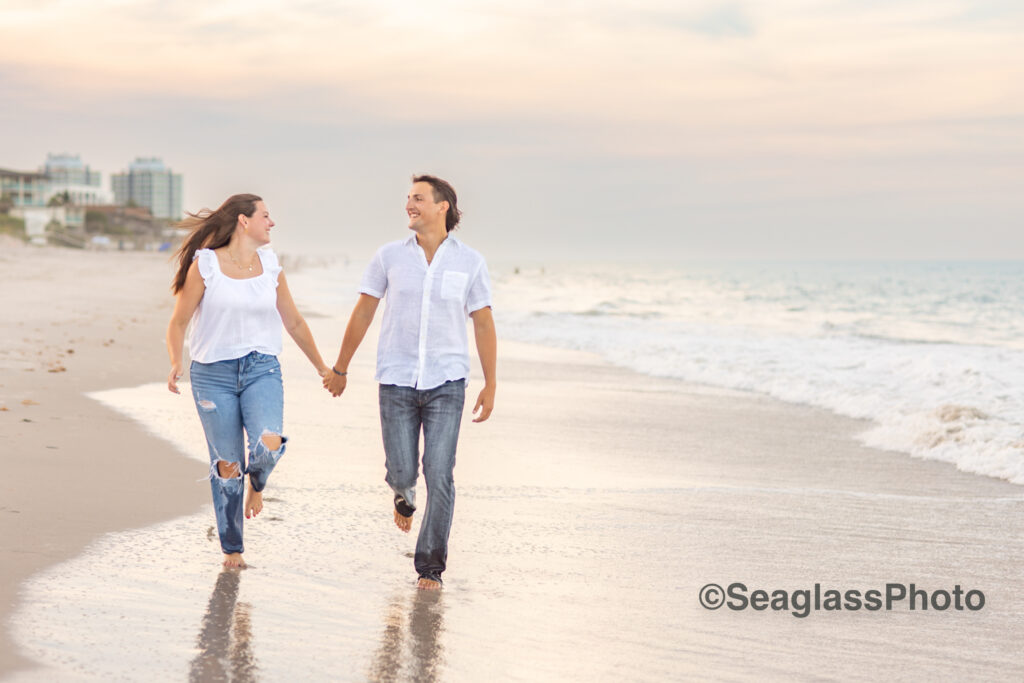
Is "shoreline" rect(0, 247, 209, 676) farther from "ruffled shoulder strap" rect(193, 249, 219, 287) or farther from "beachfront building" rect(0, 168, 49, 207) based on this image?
"beachfront building" rect(0, 168, 49, 207)

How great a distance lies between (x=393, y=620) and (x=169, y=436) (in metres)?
4.48

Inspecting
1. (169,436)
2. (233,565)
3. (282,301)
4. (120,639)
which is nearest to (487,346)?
(282,301)

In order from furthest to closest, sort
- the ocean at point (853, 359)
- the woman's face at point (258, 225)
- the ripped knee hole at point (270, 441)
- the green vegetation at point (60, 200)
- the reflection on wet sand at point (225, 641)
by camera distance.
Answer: the green vegetation at point (60, 200) < the ocean at point (853, 359) < the woman's face at point (258, 225) < the ripped knee hole at point (270, 441) < the reflection on wet sand at point (225, 641)

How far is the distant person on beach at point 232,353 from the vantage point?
16.1ft

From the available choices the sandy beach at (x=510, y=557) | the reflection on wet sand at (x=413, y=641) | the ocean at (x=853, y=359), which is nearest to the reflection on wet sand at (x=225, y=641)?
the sandy beach at (x=510, y=557)

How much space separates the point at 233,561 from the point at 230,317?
3.81ft

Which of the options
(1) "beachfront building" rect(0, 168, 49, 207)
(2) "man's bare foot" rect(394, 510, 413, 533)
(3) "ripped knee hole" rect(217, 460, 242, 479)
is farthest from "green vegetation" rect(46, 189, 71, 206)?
(2) "man's bare foot" rect(394, 510, 413, 533)

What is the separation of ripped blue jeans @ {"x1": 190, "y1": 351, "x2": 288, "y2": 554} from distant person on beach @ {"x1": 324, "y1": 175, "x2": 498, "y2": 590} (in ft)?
1.70

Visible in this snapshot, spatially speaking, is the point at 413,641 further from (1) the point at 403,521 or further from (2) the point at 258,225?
(2) the point at 258,225

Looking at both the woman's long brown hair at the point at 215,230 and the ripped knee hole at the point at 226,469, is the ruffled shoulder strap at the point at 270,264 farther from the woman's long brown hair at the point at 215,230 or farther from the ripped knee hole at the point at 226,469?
the ripped knee hole at the point at 226,469

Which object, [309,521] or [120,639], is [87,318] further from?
[120,639]

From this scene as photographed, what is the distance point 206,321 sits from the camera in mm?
4938

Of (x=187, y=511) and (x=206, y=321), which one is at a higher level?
(x=206, y=321)

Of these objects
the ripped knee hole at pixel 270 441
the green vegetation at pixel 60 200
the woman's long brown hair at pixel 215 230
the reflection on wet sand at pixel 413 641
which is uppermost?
Answer: the green vegetation at pixel 60 200
